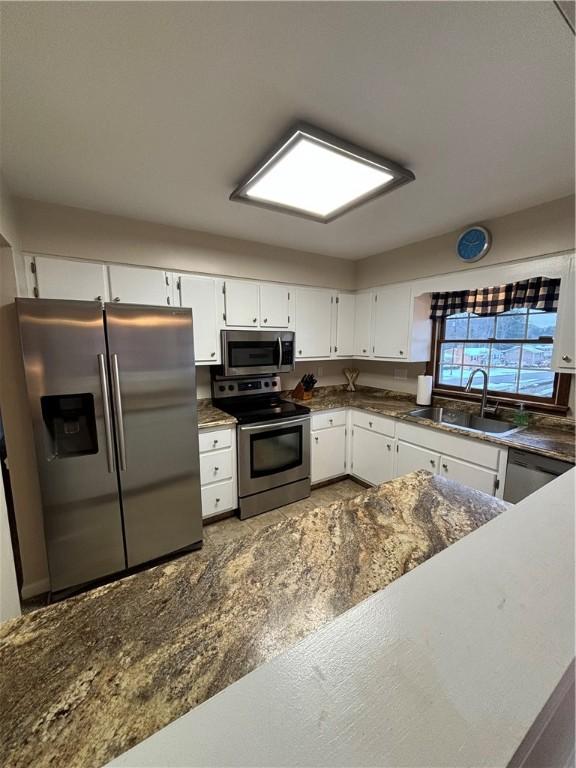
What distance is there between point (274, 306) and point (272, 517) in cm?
193

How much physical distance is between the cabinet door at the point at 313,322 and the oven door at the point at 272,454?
0.77m

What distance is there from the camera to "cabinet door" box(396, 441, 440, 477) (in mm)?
2430

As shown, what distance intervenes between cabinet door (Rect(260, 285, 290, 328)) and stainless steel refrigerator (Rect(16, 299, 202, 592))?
100cm

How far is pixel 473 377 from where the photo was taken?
106 inches

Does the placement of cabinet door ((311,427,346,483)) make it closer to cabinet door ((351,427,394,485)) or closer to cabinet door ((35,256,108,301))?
cabinet door ((351,427,394,485))

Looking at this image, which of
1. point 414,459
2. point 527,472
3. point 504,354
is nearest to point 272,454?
point 414,459

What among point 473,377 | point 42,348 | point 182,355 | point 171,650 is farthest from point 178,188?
point 473,377

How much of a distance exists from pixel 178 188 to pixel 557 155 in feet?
6.60

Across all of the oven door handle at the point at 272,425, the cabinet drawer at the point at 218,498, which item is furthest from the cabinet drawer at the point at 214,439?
the cabinet drawer at the point at 218,498

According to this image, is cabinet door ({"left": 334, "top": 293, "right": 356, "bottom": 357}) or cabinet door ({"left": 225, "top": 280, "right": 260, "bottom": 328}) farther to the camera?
cabinet door ({"left": 334, "top": 293, "right": 356, "bottom": 357})

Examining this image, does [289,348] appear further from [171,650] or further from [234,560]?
[171,650]

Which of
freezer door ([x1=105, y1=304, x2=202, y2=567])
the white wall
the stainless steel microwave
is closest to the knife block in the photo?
the stainless steel microwave

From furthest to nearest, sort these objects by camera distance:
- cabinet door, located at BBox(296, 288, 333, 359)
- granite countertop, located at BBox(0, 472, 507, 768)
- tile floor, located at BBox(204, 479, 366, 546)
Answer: cabinet door, located at BBox(296, 288, 333, 359) → tile floor, located at BBox(204, 479, 366, 546) → granite countertop, located at BBox(0, 472, 507, 768)

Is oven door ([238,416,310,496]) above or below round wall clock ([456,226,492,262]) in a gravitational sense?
below
